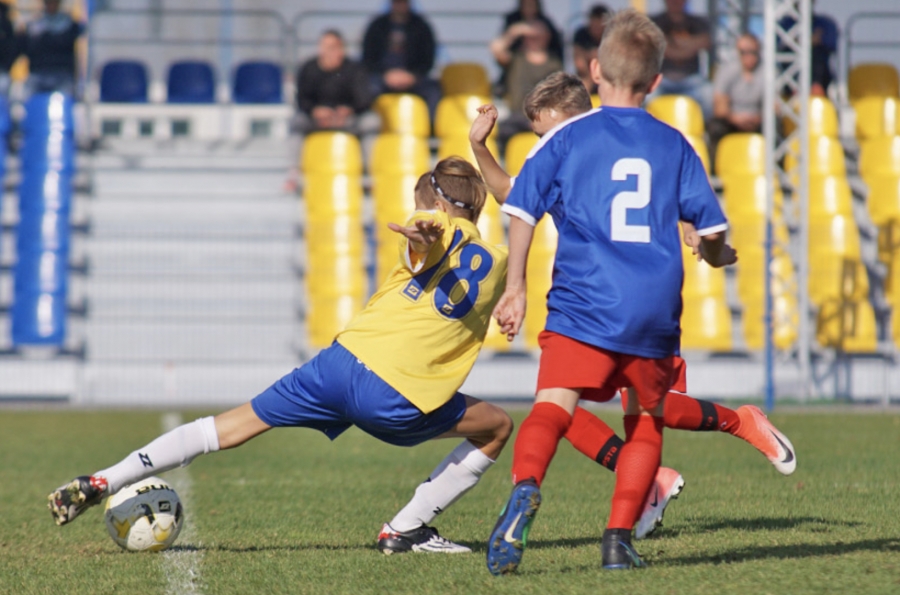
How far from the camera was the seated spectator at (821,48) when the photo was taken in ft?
56.2

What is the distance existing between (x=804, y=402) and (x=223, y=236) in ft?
24.2

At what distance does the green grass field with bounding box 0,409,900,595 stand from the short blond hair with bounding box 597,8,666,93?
1.59m

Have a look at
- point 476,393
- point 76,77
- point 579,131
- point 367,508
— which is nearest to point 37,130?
point 76,77

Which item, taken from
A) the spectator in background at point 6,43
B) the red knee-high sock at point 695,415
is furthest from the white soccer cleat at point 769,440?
the spectator in background at point 6,43

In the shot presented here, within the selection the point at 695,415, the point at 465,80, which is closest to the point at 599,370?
the point at 695,415

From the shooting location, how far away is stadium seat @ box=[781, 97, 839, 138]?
17.4 m

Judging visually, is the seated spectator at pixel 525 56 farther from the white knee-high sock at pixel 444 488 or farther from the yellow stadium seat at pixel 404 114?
the white knee-high sock at pixel 444 488

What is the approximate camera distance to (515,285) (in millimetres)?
4070

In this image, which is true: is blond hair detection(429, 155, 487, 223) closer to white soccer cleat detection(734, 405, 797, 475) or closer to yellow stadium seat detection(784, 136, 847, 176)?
white soccer cleat detection(734, 405, 797, 475)

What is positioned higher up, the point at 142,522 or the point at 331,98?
the point at 331,98

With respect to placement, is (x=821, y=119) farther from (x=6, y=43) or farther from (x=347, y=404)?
(x=347, y=404)

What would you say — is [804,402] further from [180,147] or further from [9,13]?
[9,13]

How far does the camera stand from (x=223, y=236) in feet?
54.3

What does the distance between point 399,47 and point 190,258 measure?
13.3 ft
